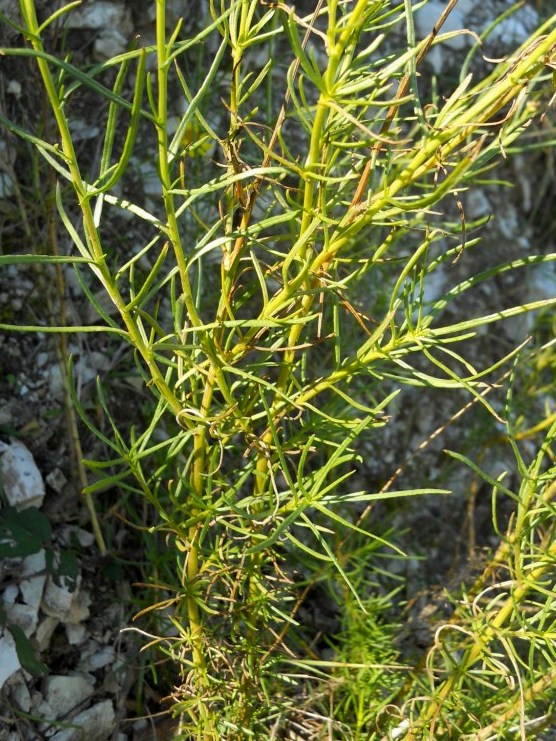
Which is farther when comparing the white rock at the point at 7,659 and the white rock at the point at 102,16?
the white rock at the point at 102,16

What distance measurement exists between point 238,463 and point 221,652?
0.51m

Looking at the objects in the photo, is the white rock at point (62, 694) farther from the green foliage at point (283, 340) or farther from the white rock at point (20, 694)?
the green foliage at point (283, 340)

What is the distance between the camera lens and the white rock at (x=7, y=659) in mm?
1055

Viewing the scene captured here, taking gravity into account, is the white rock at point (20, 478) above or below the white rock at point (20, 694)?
above

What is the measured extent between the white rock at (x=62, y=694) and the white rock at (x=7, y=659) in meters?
0.06

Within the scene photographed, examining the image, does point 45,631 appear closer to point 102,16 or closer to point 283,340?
point 283,340

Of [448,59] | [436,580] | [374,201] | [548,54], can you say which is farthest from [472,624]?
[448,59]

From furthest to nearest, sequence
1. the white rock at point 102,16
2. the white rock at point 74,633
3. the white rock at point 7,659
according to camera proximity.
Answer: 1. the white rock at point 102,16
2. the white rock at point 74,633
3. the white rock at point 7,659

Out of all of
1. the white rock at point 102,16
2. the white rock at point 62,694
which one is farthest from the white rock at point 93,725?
the white rock at point 102,16

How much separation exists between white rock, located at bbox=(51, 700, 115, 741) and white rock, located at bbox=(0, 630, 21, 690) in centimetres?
11

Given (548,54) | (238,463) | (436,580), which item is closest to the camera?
(548,54)

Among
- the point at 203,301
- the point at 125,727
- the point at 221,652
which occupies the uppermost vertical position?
the point at 203,301

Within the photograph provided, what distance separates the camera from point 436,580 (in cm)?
165

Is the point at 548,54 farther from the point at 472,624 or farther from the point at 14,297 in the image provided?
the point at 14,297
